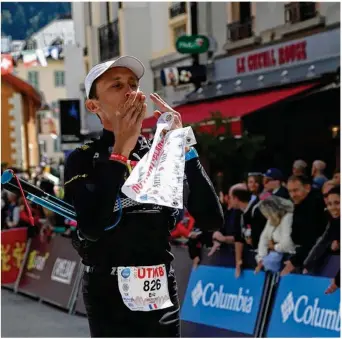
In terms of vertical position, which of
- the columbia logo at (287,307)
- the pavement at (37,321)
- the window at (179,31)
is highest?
Answer: the window at (179,31)

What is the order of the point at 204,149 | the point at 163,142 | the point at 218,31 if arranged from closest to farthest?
the point at 163,142 < the point at 204,149 < the point at 218,31

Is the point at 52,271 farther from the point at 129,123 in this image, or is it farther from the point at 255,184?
the point at 129,123

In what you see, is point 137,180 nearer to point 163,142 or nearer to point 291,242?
point 163,142

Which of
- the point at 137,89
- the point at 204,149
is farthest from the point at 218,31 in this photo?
the point at 137,89

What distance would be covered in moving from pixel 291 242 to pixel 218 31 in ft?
42.2

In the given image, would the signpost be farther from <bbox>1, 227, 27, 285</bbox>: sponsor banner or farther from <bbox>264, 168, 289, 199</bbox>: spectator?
<bbox>264, 168, 289, 199</bbox>: spectator

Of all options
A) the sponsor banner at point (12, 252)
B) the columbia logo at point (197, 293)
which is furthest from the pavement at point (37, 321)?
the columbia logo at point (197, 293)

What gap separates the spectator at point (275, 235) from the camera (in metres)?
7.24

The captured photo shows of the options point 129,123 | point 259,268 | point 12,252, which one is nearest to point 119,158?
point 129,123

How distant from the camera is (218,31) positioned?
63.7 ft

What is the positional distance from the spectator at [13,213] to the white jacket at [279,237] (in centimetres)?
687

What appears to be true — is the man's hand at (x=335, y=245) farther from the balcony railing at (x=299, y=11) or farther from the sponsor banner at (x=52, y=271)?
the balcony railing at (x=299, y=11)

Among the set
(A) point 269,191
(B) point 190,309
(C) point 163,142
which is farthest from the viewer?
(A) point 269,191

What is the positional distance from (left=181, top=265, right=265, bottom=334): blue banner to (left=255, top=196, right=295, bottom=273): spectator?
20 centimetres
